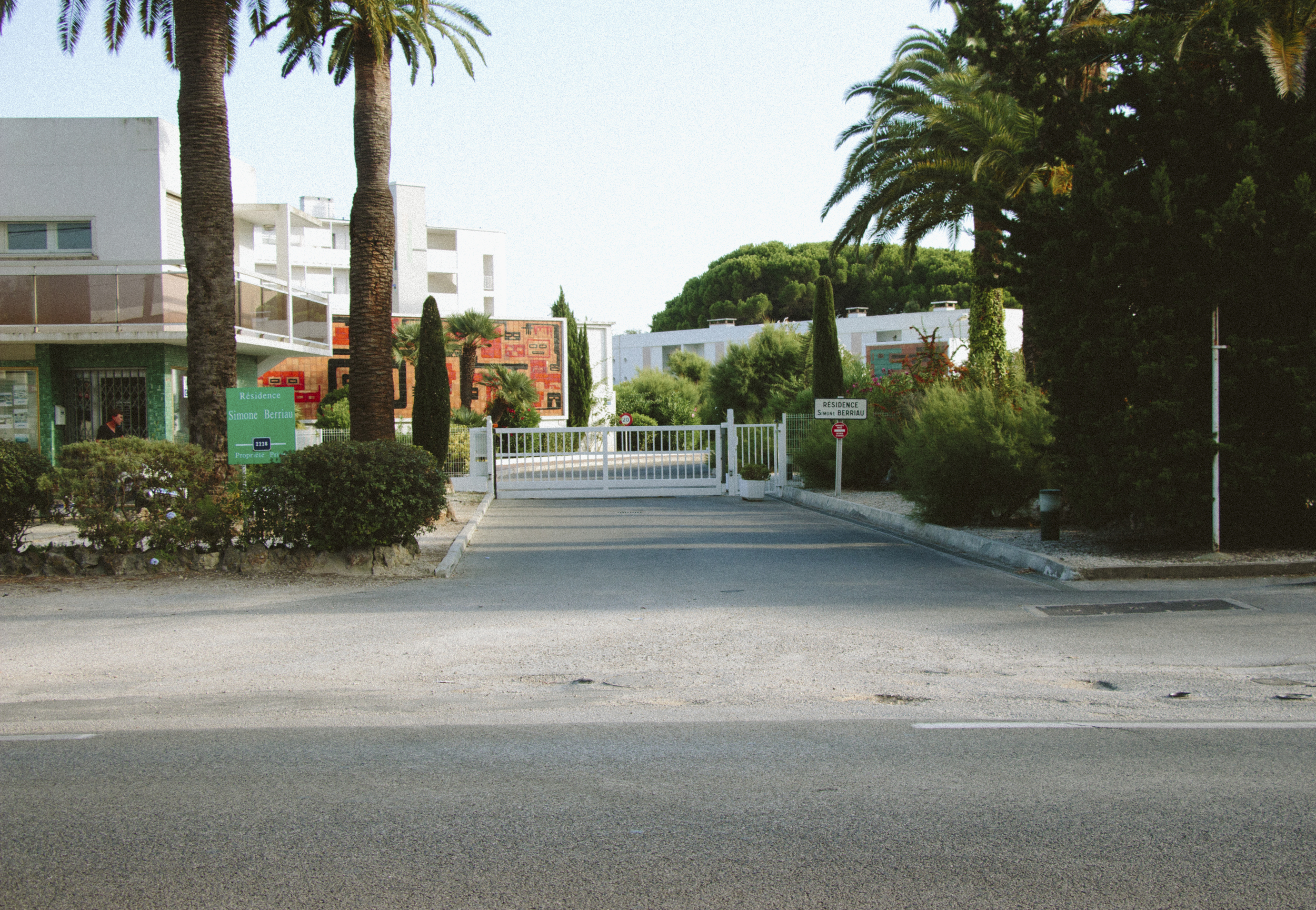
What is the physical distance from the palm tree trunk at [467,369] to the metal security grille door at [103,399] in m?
24.1

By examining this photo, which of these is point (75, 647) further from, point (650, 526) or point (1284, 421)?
point (1284, 421)

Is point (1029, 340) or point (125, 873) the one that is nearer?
point (125, 873)

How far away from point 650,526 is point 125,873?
14462 millimetres

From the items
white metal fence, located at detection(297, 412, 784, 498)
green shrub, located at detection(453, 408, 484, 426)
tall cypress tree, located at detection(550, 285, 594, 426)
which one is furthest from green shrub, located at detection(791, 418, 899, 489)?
tall cypress tree, located at detection(550, 285, 594, 426)

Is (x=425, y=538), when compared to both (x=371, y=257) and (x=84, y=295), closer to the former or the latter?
(x=371, y=257)

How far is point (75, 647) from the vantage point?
27.4 feet

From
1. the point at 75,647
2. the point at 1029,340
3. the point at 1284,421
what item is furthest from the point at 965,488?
the point at 75,647

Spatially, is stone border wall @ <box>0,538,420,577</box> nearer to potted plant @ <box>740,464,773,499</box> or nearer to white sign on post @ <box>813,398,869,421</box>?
white sign on post @ <box>813,398,869,421</box>

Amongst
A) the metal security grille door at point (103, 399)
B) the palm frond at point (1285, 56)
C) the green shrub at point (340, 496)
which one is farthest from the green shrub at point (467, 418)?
the palm frond at point (1285, 56)

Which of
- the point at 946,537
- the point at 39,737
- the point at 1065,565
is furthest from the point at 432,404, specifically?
the point at 39,737

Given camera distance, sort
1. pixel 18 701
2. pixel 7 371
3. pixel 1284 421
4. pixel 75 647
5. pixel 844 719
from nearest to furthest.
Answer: pixel 844 719 → pixel 18 701 → pixel 75 647 → pixel 1284 421 → pixel 7 371

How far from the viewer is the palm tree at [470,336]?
47000mm

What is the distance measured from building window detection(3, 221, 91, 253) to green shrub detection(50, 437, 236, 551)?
14.0 m

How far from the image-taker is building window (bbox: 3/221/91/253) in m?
23.6
